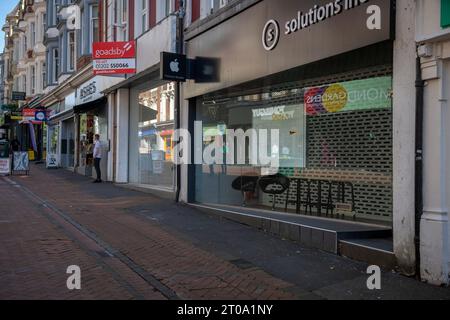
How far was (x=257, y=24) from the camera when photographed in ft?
33.5

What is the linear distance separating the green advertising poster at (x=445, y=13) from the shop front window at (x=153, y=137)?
9.60 meters

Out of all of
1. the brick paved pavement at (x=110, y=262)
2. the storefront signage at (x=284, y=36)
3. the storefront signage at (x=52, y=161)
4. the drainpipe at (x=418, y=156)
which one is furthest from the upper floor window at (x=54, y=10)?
the drainpipe at (x=418, y=156)

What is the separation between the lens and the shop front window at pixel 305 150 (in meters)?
9.03

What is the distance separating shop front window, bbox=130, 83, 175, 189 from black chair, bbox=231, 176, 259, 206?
346 cm

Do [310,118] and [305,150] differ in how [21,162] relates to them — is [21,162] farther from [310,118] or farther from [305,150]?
[310,118]

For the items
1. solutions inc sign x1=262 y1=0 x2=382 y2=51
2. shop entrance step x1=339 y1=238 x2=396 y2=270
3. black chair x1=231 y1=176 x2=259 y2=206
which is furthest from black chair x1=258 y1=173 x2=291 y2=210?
shop entrance step x1=339 y1=238 x2=396 y2=270

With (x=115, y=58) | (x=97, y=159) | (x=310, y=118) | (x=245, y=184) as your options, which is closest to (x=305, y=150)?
(x=310, y=118)

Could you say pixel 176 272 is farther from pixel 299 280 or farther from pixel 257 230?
pixel 257 230

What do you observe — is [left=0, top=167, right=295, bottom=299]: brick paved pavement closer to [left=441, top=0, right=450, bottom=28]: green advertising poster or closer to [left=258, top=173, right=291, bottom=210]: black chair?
[left=258, top=173, right=291, bottom=210]: black chair

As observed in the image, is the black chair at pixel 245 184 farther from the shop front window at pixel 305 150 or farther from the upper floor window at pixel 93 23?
the upper floor window at pixel 93 23

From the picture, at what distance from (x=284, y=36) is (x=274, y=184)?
327cm

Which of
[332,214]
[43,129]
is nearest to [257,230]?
[332,214]

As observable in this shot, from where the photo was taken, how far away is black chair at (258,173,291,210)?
11.0 meters
